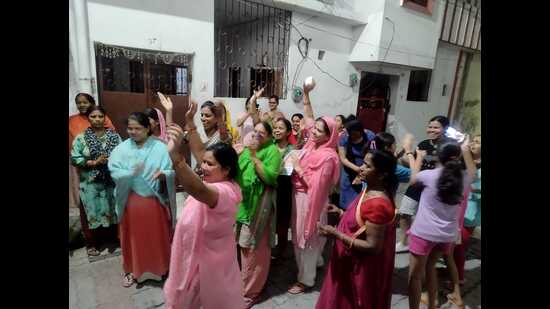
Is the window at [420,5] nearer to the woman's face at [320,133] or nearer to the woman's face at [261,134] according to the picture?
the woman's face at [320,133]

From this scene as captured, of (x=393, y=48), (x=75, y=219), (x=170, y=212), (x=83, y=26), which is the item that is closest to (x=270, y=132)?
(x=170, y=212)

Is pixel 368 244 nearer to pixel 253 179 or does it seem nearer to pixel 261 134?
pixel 253 179

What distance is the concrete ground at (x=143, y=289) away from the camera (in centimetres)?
272

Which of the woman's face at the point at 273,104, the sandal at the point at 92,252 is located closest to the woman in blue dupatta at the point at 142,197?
the sandal at the point at 92,252

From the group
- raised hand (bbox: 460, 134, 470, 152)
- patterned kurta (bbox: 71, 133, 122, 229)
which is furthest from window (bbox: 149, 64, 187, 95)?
raised hand (bbox: 460, 134, 470, 152)

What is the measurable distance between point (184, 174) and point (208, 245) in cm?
62

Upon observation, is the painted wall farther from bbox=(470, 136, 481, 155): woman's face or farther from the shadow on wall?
→ bbox=(470, 136, 481, 155): woman's face

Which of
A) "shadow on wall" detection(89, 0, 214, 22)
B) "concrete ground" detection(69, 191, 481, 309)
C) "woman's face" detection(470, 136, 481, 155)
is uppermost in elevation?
"shadow on wall" detection(89, 0, 214, 22)

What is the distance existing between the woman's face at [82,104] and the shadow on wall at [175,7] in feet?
6.49

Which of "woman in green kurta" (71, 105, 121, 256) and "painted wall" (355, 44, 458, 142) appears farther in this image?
"painted wall" (355, 44, 458, 142)

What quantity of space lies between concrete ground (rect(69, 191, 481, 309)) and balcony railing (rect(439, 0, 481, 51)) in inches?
352

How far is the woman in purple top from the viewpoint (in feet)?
6.93

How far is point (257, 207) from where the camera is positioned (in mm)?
2666
